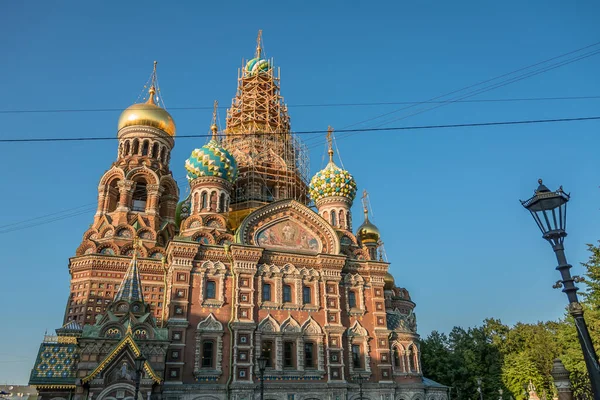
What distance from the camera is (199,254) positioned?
2148 centimetres

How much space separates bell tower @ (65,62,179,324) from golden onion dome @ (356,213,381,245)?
10.9 meters

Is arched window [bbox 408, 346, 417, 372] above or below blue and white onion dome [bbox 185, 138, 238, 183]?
below

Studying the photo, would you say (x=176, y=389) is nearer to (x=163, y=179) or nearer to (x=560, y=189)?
(x=163, y=179)

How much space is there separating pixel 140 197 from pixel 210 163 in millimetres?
5242

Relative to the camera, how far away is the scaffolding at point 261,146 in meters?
29.4

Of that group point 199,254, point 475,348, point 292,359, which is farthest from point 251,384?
point 475,348

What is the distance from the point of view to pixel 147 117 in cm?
2745

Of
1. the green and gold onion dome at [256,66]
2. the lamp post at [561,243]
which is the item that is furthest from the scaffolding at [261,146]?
the lamp post at [561,243]

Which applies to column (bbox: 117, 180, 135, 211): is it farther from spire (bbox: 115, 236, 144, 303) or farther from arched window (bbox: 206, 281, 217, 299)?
arched window (bbox: 206, 281, 217, 299)

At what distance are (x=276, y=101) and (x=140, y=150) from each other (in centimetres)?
1133

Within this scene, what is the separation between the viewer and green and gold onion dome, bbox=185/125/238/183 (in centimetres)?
2462

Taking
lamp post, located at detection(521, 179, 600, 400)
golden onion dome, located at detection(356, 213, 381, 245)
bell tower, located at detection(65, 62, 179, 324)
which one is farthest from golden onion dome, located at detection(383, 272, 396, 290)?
lamp post, located at detection(521, 179, 600, 400)

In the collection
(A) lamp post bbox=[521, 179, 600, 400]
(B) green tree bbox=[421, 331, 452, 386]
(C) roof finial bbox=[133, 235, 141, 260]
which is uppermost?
(C) roof finial bbox=[133, 235, 141, 260]

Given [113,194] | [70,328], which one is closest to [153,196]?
[113,194]
